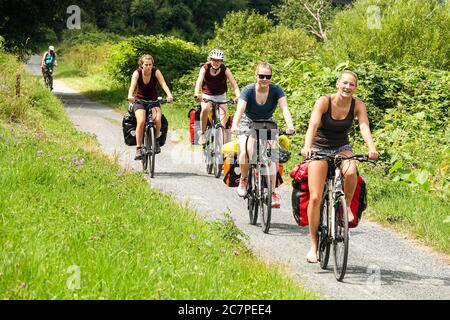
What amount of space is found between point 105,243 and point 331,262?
2.70m

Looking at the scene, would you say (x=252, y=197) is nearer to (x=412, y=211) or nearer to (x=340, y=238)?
(x=412, y=211)

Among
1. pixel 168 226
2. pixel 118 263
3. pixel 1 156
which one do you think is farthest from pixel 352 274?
pixel 1 156

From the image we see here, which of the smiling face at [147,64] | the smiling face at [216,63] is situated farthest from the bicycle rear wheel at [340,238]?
the smiling face at [216,63]

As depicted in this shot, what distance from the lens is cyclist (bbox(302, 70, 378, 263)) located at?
717 centimetres

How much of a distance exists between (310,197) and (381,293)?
1164 millimetres

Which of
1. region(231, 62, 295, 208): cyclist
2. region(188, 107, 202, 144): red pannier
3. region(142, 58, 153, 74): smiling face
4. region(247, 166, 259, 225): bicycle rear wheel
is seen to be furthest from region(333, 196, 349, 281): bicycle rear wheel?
region(188, 107, 202, 144): red pannier

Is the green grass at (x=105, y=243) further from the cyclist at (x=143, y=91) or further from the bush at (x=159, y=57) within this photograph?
the bush at (x=159, y=57)

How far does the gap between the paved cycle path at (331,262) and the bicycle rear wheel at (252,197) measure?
0.11m

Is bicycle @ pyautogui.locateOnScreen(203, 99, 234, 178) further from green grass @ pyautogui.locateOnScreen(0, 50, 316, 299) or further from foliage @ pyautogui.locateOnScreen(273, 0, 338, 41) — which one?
foliage @ pyautogui.locateOnScreen(273, 0, 338, 41)

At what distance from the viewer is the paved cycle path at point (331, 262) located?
274 inches

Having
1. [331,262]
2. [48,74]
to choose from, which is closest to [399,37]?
[48,74]

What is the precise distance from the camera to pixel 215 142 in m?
13.2

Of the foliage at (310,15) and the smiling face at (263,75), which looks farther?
the foliage at (310,15)

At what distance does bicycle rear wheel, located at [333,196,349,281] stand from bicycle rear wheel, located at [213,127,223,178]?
18.9ft
